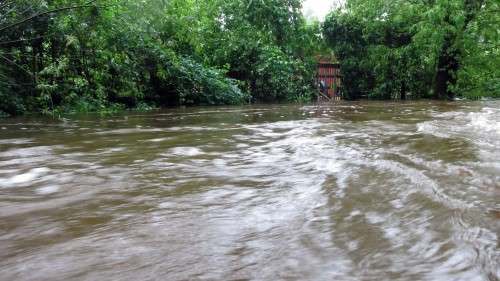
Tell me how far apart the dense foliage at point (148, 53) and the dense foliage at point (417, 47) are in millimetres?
1487

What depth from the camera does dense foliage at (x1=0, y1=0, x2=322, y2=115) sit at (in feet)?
25.8

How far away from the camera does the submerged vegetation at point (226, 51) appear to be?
26.6 feet

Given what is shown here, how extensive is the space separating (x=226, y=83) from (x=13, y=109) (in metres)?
5.84

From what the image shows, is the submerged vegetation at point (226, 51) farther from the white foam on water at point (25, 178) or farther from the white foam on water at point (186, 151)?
the white foam on water at point (25, 178)

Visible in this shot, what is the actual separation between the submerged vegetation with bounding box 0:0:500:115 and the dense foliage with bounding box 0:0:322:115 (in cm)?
3

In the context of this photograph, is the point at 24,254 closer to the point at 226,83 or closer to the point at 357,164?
the point at 357,164

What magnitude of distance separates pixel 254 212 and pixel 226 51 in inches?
487

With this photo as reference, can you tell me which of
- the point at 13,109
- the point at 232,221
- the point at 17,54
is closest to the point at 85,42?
the point at 17,54

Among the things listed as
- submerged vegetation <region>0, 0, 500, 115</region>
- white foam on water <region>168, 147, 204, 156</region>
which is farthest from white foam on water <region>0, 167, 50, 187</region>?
submerged vegetation <region>0, 0, 500, 115</region>

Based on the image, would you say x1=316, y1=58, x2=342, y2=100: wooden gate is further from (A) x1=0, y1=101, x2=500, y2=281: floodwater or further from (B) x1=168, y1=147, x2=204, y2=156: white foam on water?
(B) x1=168, y1=147, x2=204, y2=156: white foam on water

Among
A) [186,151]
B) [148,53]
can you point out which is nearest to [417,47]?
[148,53]

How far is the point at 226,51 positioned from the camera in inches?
547

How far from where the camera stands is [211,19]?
1461 cm

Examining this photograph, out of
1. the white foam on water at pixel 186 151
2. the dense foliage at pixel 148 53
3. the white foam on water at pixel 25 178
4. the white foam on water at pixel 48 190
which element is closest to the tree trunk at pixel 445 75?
the dense foliage at pixel 148 53
